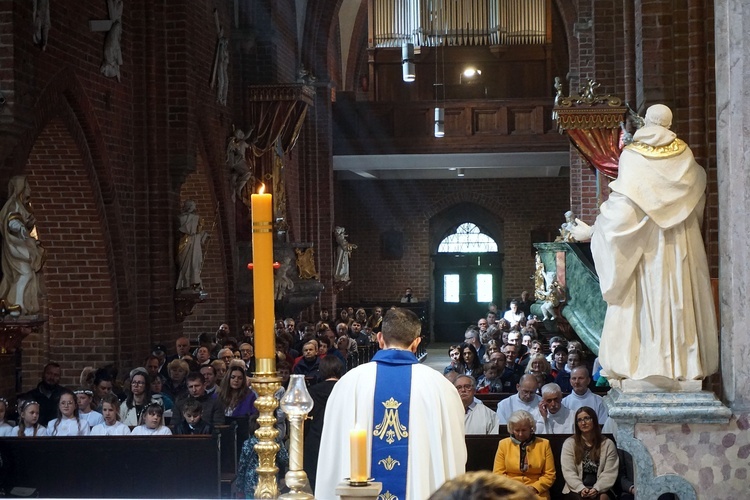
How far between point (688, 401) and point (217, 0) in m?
12.9

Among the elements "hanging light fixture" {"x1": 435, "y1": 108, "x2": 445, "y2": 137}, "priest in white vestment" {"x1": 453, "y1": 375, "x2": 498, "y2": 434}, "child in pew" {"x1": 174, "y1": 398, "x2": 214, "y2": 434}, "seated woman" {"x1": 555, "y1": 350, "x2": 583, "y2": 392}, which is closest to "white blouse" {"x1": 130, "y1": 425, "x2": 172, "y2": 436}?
"child in pew" {"x1": 174, "y1": 398, "x2": 214, "y2": 434}

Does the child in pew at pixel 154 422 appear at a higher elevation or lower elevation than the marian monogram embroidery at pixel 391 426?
lower

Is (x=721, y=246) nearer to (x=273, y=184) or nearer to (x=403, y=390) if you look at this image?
(x=403, y=390)

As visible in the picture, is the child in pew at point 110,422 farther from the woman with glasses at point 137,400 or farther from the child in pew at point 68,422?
the woman with glasses at point 137,400

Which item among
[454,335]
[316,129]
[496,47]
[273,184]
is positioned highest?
[496,47]

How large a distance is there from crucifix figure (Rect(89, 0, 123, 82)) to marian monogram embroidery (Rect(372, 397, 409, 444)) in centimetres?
909

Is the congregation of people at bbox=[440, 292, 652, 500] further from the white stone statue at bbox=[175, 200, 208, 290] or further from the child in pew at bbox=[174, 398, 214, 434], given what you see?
the white stone statue at bbox=[175, 200, 208, 290]

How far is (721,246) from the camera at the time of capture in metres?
6.40

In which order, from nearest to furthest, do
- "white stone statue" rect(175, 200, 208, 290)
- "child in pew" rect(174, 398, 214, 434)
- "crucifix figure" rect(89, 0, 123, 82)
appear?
"child in pew" rect(174, 398, 214, 434), "crucifix figure" rect(89, 0, 123, 82), "white stone statue" rect(175, 200, 208, 290)

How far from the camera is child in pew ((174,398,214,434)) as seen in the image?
8742mm

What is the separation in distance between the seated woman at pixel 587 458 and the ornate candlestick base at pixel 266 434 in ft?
15.4

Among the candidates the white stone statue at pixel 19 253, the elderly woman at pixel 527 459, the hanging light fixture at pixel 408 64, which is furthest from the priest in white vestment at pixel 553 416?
the hanging light fixture at pixel 408 64

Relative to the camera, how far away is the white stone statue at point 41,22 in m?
11.2

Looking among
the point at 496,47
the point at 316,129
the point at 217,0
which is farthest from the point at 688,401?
the point at 496,47
